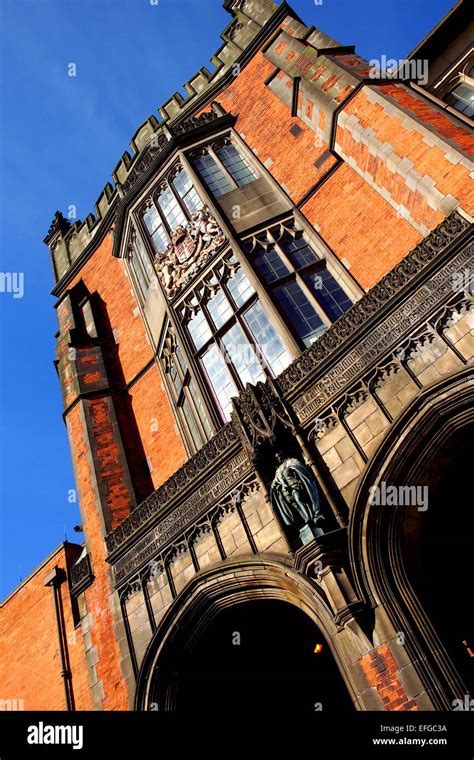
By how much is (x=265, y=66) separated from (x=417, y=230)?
28.9 ft

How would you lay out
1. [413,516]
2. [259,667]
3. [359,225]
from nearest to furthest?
[413,516]
[259,667]
[359,225]

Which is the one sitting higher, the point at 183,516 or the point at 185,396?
the point at 185,396

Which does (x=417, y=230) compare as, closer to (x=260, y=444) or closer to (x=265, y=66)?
(x=260, y=444)

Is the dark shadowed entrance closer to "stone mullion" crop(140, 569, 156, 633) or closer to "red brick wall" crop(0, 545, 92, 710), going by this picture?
"stone mullion" crop(140, 569, 156, 633)

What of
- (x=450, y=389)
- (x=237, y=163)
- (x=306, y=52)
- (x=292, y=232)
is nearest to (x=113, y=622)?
(x=450, y=389)

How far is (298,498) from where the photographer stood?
773 cm

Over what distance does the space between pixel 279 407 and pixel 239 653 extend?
406 cm

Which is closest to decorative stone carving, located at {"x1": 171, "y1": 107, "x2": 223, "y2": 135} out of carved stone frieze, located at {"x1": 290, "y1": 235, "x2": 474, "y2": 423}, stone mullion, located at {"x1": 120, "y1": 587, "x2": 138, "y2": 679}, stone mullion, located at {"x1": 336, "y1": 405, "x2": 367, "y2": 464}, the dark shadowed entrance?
carved stone frieze, located at {"x1": 290, "y1": 235, "x2": 474, "y2": 423}

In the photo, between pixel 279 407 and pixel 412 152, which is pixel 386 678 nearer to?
pixel 279 407

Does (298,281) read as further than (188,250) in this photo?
No

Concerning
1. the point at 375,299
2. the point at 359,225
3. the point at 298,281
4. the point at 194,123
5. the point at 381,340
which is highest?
the point at 194,123

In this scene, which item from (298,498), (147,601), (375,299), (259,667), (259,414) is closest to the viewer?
(298,498)

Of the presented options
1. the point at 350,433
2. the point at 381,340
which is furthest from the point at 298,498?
the point at 381,340

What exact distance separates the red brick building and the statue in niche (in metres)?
0.04
